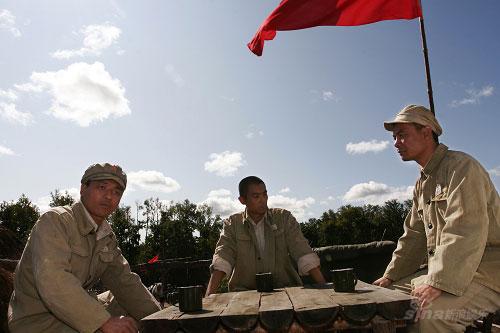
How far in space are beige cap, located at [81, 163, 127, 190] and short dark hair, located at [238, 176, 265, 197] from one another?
1.59 metres

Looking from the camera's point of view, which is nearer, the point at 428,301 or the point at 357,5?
the point at 428,301

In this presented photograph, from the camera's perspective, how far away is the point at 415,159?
3260 millimetres

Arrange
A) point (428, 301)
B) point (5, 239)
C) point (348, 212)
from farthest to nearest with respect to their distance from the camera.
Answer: point (348, 212)
point (5, 239)
point (428, 301)

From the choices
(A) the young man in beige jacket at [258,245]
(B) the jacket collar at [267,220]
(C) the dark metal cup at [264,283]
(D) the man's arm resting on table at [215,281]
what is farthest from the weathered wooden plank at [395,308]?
(B) the jacket collar at [267,220]

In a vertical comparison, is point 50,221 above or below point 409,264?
above

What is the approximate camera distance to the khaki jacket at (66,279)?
2.48 meters

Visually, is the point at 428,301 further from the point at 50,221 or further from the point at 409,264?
the point at 50,221

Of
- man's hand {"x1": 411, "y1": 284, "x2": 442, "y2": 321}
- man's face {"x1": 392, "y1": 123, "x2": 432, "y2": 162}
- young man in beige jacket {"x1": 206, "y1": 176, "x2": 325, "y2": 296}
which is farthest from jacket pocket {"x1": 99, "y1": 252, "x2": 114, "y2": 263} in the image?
man's face {"x1": 392, "y1": 123, "x2": 432, "y2": 162}

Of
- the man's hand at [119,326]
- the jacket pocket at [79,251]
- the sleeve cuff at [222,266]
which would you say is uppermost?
the jacket pocket at [79,251]

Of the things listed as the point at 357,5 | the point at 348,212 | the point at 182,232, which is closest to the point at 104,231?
the point at 357,5

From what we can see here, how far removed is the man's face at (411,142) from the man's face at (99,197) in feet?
7.97

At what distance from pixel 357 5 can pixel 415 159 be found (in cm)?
307

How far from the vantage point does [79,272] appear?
120 inches

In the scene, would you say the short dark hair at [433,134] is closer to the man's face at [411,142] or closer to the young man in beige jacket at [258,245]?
the man's face at [411,142]
